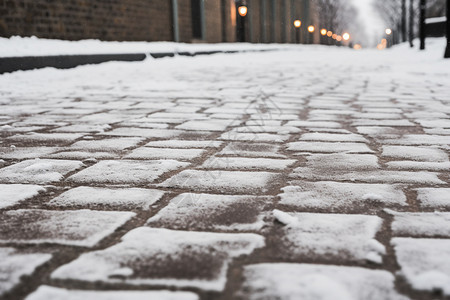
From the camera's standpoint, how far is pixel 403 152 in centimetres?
280

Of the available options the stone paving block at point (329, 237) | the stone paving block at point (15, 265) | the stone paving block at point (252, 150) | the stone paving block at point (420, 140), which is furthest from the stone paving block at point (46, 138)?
the stone paving block at point (420, 140)

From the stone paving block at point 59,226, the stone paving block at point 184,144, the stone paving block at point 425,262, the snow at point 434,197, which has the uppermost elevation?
the stone paving block at point 184,144

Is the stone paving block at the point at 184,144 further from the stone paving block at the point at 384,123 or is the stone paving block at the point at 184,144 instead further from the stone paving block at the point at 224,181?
the stone paving block at the point at 384,123

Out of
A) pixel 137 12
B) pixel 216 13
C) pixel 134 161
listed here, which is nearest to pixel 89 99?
pixel 134 161

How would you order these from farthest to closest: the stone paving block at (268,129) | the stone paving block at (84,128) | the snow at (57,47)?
the snow at (57,47) → the stone paving block at (84,128) → the stone paving block at (268,129)

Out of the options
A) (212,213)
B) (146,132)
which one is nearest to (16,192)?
(212,213)

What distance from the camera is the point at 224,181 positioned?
2219 mm

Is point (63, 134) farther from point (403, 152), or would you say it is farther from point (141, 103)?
point (403, 152)

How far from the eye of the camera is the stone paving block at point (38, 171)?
2271 millimetres

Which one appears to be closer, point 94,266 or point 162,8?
point 94,266

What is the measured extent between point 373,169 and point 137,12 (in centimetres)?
1466

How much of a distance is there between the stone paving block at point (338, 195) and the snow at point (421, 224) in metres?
0.15

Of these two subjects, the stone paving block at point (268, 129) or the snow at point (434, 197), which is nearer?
the snow at point (434, 197)

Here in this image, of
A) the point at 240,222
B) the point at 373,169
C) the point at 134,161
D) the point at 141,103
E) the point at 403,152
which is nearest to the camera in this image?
the point at 240,222
